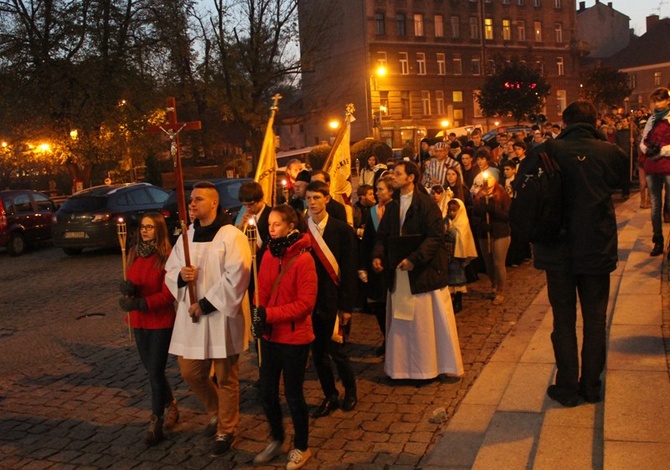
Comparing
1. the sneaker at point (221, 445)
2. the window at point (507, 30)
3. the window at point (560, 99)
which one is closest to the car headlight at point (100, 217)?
the sneaker at point (221, 445)

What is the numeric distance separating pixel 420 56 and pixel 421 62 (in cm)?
49

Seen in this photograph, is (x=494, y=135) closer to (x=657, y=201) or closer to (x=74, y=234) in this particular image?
(x=74, y=234)

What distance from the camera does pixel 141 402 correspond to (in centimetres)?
664

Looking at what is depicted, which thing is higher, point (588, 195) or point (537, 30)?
point (537, 30)

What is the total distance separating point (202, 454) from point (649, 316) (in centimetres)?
401

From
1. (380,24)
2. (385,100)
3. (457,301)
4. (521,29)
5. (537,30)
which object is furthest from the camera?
(537,30)

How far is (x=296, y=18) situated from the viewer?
42562 mm

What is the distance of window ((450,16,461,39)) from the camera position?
208 ft

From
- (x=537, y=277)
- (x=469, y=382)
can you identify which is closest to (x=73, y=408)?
(x=469, y=382)

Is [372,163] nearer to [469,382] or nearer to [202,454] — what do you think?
[469,382]

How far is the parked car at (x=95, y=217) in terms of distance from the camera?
16766 millimetres

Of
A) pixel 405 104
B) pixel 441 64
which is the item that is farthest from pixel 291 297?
pixel 441 64

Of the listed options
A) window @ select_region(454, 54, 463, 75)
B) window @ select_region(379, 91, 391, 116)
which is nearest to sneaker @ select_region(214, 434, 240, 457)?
window @ select_region(379, 91, 391, 116)

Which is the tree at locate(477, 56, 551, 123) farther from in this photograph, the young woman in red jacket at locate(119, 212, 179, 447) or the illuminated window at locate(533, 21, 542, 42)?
the young woman in red jacket at locate(119, 212, 179, 447)
